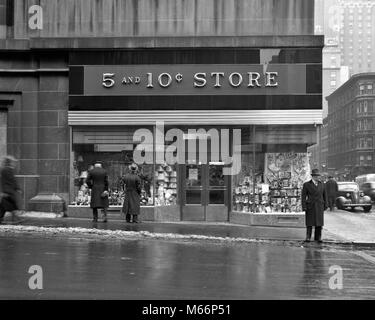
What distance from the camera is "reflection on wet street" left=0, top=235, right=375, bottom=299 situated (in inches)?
281

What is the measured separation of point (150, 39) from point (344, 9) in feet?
326

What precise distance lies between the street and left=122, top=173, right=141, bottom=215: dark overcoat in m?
2.46

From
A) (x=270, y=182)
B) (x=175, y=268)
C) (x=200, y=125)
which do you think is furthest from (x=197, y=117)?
(x=175, y=268)

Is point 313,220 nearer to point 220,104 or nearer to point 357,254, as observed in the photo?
point 357,254

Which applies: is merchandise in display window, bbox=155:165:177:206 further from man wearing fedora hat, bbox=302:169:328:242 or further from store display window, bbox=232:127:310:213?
man wearing fedora hat, bbox=302:169:328:242

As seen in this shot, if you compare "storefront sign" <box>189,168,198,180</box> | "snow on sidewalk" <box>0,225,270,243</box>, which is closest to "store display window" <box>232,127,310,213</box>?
"storefront sign" <box>189,168,198,180</box>

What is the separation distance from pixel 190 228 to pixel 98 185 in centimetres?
286

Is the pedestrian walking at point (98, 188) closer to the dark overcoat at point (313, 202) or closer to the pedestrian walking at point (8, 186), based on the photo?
the pedestrian walking at point (8, 186)

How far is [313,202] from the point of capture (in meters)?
13.3

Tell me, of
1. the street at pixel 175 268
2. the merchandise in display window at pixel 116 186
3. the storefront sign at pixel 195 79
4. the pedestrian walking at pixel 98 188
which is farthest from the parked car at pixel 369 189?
the pedestrian walking at pixel 98 188

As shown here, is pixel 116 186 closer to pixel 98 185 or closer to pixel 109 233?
pixel 98 185

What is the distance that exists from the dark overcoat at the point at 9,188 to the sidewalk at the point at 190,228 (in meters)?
1.03

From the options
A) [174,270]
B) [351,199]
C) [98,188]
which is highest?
[98,188]

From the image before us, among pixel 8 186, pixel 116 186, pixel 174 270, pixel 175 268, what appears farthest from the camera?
pixel 116 186
